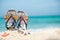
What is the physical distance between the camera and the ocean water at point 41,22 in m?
1.61

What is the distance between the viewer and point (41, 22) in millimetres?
1618

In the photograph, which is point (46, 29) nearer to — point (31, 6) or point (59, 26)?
point (59, 26)

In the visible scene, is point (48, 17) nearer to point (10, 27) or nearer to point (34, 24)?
point (34, 24)

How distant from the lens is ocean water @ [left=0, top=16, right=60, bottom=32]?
1.61 meters

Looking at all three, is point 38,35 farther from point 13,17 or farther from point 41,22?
point 13,17

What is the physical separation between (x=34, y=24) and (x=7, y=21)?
13.2 inches

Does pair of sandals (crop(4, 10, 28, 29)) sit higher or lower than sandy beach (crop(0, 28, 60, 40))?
higher

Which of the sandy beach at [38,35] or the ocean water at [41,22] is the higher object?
the ocean water at [41,22]

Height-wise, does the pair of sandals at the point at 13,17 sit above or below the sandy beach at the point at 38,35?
above

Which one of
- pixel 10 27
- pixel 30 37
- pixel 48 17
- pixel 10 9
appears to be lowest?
pixel 30 37

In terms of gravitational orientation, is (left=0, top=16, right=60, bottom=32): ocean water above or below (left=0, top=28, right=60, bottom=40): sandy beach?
above

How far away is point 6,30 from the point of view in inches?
63.7

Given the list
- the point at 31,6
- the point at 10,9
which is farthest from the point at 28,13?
the point at 10,9

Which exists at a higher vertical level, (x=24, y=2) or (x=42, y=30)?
(x=24, y=2)
